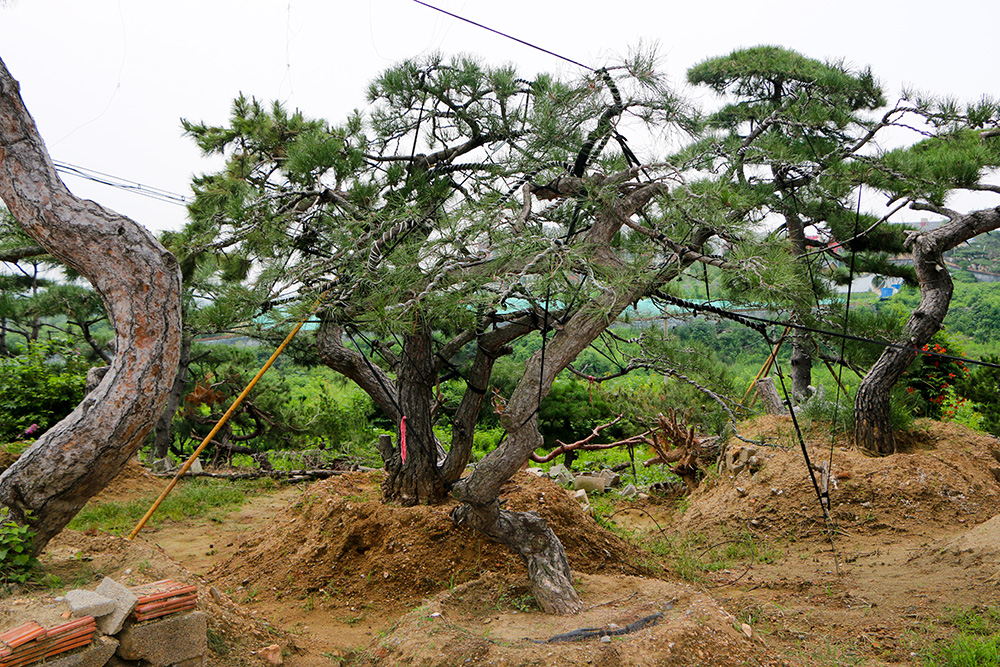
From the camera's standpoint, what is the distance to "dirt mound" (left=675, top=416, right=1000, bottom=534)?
17.6 feet

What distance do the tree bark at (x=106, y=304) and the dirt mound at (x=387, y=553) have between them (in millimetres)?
1610

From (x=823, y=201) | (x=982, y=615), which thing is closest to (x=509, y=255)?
(x=982, y=615)

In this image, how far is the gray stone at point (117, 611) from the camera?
2344 millimetres

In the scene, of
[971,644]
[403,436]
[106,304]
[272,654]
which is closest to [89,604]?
[272,654]

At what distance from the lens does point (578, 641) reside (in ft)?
9.41

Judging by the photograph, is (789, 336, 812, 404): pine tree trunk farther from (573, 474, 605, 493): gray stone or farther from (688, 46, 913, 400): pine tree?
(573, 474, 605, 493): gray stone

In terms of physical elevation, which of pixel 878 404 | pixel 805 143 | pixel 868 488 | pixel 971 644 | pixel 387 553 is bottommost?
pixel 971 644

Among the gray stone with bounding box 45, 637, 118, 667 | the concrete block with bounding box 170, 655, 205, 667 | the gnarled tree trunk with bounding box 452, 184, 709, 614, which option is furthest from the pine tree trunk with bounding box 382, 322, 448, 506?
the gray stone with bounding box 45, 637, 118, 667

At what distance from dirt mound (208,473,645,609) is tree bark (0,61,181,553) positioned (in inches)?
63.4

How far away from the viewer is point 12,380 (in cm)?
743

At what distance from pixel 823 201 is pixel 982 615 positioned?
179 inches

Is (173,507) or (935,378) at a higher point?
(935,378)

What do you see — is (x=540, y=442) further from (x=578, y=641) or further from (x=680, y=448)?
(x=680, y=448)

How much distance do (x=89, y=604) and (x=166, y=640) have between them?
0.99 ft
